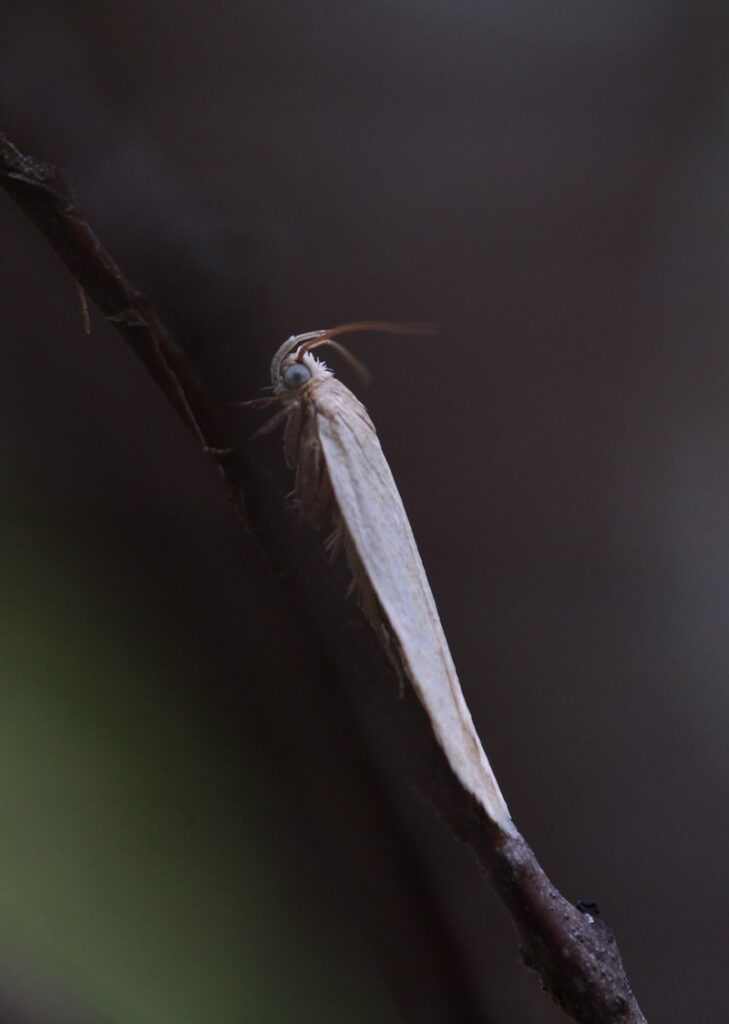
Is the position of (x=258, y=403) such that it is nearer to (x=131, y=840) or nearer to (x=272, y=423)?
(x=272, y=423)

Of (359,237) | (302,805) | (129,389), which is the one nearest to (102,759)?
(302,805)

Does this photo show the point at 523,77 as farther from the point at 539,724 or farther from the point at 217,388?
the point at 539,724

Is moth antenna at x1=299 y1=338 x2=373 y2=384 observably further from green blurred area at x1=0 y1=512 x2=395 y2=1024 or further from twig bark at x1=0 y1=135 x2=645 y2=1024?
green blurred area at x1=0 y1=512 x2=395 y2=1024

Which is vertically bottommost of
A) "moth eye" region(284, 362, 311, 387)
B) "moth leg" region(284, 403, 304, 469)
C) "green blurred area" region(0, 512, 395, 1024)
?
"green blurred area" region(0, 512, 395, 1024)

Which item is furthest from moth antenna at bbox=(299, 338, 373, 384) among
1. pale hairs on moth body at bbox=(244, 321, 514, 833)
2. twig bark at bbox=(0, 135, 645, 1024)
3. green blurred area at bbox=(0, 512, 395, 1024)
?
green blurred area at bbox=(0, 512, 395, 1024)

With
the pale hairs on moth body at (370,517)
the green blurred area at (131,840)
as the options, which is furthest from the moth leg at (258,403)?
the green blurred area at (131,840)

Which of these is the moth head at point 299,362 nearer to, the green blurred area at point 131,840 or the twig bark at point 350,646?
the twig bark at point 350,646

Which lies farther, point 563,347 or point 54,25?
point 563,347
